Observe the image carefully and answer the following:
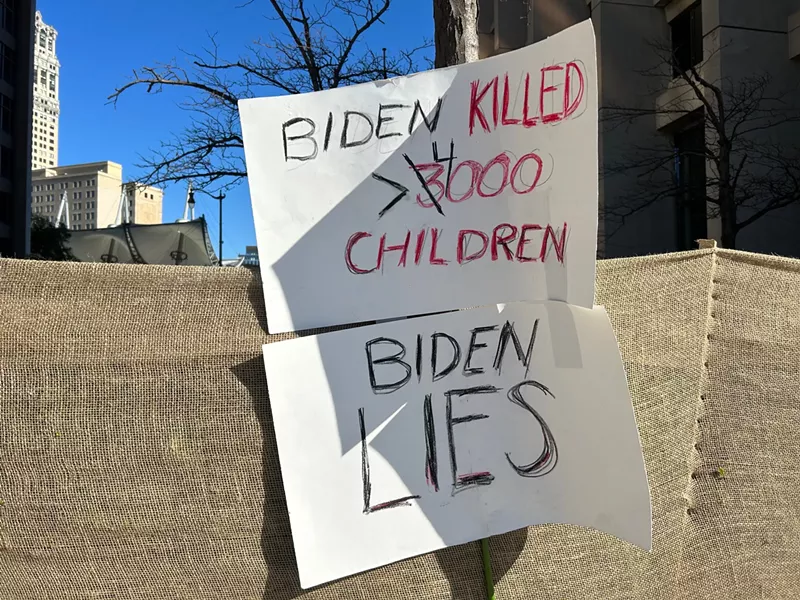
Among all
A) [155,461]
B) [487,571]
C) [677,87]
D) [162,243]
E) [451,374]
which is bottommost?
[487,571]

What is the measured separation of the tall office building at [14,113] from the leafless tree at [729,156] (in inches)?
1142

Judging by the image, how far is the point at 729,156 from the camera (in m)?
9.07

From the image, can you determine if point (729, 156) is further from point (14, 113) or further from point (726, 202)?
point (14, 113)

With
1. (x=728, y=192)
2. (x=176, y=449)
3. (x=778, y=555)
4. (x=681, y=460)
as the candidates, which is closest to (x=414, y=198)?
(x=176, y=449)

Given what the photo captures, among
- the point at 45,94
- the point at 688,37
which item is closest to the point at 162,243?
the point at 688,37

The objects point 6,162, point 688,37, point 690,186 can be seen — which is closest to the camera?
point 690,186

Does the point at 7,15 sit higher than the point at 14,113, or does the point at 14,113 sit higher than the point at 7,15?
the point at 7,15

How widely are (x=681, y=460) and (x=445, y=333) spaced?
0.69 m

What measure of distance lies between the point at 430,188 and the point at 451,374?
0.38 m

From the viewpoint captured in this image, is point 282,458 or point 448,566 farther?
point 448,566

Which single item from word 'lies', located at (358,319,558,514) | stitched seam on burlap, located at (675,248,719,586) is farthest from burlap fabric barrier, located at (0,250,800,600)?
stitched seam on burlap, located at (675,248,719,586)

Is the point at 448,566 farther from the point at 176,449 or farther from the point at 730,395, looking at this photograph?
the point at 730,395

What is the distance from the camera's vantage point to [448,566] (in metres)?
1.29

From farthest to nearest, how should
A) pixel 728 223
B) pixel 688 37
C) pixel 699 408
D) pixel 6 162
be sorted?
pixel 6 162
pixel 688 37
pixel 728 223
pixel 699 408
